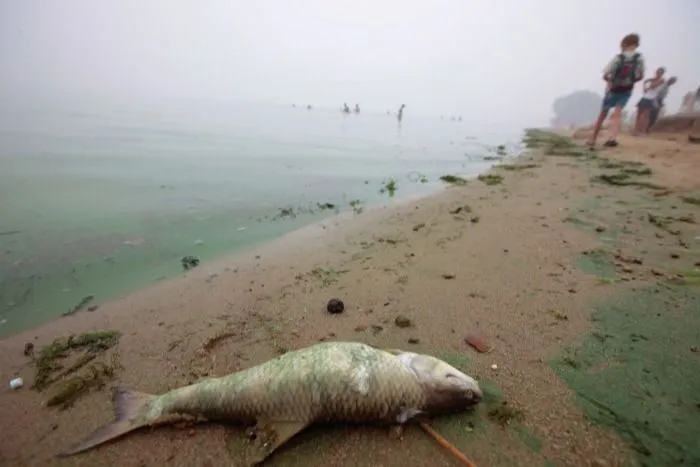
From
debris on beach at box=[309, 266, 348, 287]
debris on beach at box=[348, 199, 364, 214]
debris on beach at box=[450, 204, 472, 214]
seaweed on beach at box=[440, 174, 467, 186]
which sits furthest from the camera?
seaweed on beach at box=[440, 174, 467, 186]

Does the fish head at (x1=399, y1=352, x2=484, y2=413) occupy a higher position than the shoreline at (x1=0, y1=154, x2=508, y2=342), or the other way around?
the fish head at (x1=399, y1=352, x2=484, y2=413)

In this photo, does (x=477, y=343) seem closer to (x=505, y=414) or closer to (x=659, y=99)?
(x=505, y=414)

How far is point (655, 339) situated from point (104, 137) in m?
22.3

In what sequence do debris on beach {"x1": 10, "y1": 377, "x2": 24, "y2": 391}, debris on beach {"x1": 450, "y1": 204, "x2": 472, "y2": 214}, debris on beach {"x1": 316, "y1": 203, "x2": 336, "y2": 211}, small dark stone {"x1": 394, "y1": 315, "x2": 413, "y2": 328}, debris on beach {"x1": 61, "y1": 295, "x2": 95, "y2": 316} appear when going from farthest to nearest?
1. debris on beach {"x1": 316, "y1": 203, "x2": 336, "y2": 211}
2. debris on beach {"x1": 450, "y1": 204, "x2": 472, "y2": 214}
3. debris on beach {"x1": 61, "y1": 295, "x2": 95, "y2": 316}
4. small dark stone {"x1": 394, "y1": 315, "x2": 413, "y2": 328}
5. debris on beach {"x1": 10, "y1": 377, "x2": 24, "y2": 391}

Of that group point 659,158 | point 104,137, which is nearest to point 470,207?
point 659,158

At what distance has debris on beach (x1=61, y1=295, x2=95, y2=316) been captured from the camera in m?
4.33

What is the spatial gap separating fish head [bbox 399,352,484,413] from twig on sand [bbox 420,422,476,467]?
12 cm

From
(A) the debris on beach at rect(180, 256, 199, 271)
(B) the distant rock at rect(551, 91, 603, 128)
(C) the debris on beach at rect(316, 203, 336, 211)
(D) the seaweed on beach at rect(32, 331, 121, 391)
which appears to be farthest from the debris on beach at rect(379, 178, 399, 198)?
(B) the distant rock at rect(551, 91, 603, 128)

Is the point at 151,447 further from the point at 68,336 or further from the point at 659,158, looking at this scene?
the point at 659,158

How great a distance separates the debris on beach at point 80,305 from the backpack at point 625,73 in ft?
49.8

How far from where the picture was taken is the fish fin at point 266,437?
7.38ft

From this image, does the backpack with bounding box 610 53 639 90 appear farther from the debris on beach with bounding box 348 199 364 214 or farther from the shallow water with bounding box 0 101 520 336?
the debris on beach with bounding box 348 199 364 214

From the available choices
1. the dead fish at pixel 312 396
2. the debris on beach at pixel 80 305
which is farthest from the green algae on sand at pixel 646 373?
the debris on beach at pixel 80 305

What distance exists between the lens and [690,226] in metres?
5.60
